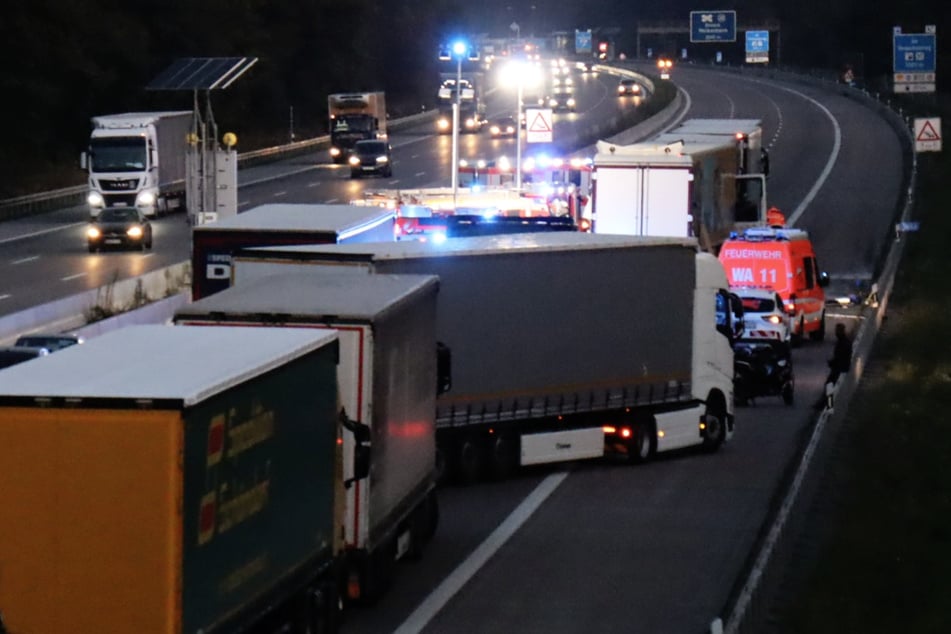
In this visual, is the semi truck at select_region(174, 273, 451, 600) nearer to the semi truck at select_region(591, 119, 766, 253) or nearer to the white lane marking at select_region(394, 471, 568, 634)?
the white lane marking at select_region(394, 471, 568, 634)

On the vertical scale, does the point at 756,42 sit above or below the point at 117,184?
above

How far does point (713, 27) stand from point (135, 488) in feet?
298

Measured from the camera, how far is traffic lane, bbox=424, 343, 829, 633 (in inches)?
628

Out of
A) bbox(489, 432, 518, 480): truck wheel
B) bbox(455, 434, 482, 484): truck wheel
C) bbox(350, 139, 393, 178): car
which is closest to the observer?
Result: bbox(455, 434, 482, 484): truck wheel

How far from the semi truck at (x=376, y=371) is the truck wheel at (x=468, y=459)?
3.89 metres

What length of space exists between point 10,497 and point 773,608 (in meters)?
7.12

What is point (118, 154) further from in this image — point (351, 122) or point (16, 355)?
point (16, 355)

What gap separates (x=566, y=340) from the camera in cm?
2233

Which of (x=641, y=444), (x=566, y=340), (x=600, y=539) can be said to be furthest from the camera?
(x=641, y=444)

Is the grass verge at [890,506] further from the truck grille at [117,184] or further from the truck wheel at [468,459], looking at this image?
the truck grille at [117,184]

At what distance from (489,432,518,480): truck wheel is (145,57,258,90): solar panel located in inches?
1180

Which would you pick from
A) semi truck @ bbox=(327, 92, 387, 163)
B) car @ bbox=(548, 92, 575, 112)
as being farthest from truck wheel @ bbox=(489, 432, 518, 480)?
car @ bbox=(548, 92, 575, 112)

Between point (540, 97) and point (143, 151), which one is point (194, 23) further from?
point (143, 151)

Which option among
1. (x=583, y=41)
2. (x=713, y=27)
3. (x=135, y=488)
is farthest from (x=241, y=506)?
(x=583, y=41)
